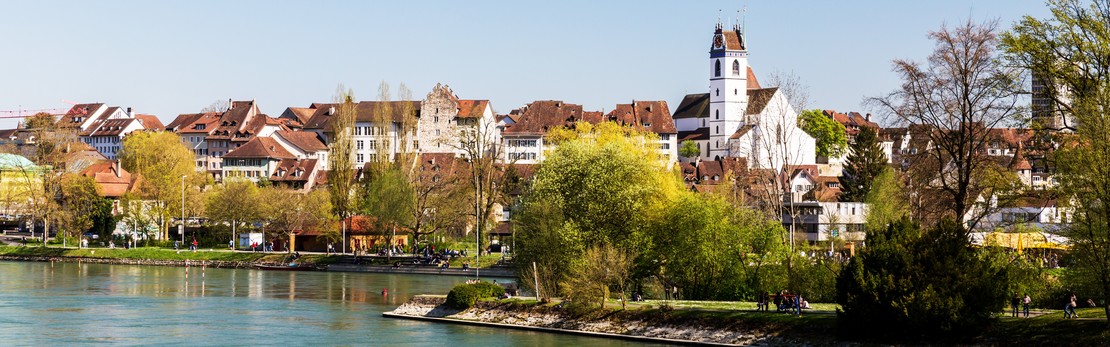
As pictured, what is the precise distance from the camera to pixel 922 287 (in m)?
46.8

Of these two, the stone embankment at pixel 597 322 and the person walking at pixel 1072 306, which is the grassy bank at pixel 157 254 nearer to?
the stone embankment at pixel 597 322

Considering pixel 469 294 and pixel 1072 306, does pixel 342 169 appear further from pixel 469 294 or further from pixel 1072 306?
pixel 1072 306

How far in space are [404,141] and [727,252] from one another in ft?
171

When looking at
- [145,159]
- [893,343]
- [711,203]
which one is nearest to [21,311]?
[711,203]

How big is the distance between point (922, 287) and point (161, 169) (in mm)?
92558

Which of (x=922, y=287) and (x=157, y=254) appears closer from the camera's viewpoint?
(x=922, y=287)

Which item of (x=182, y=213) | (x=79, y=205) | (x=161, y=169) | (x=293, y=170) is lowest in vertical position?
(x=182, y=213)

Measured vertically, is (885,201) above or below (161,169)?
below

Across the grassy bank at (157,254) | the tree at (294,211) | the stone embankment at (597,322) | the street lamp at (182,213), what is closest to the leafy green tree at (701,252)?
the stone embankment at (597,322)

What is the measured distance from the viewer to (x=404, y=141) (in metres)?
111

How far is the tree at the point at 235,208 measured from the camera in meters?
113

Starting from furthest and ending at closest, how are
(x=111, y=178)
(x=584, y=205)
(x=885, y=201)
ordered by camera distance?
(x=111, y=178) → (x=885, y=201) → (x=584, y=205)

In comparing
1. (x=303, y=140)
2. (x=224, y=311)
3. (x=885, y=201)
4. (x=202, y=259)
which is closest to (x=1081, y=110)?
(x=224, y=311)

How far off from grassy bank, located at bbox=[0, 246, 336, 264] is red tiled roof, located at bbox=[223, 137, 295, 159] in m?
44.4
